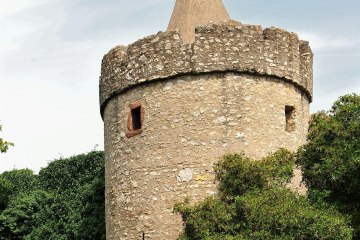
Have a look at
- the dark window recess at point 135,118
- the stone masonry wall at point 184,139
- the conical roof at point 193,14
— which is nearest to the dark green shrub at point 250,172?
the stone masonry wall at point 184,139

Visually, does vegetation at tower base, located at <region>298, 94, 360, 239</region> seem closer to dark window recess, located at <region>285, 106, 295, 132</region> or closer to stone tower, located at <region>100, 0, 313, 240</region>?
stone tower, located at <region>100, 0, 313, 240</region>

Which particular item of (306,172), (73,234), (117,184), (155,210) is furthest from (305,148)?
(73,234)

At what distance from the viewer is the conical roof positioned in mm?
15285

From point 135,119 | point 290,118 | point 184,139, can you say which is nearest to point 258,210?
point 184,139

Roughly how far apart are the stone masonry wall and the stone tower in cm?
2

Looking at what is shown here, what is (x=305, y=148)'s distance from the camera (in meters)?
12.7

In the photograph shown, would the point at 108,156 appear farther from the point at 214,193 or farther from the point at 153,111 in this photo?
the point at 214,193

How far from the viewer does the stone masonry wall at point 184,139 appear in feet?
43.8

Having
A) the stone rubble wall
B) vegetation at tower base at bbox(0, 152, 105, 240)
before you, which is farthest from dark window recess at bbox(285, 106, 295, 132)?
vegetation at tower base at bbox(0, 152, 105, 240)

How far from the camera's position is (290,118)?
571 inches

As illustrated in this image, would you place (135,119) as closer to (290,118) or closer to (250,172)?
(250,172)

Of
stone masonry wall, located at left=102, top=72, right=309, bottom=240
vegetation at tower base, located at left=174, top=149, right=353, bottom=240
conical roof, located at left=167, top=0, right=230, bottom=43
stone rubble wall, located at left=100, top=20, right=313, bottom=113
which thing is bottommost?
vegetation at tower base, located at left=174, top=149, right=353, bottom=240

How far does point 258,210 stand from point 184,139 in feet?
8.58

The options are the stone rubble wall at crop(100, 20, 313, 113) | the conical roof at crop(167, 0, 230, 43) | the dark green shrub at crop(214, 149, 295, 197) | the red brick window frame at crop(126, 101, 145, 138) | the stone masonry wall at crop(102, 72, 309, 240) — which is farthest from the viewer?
the conical roof at crop(167, 0, 230, 43)
